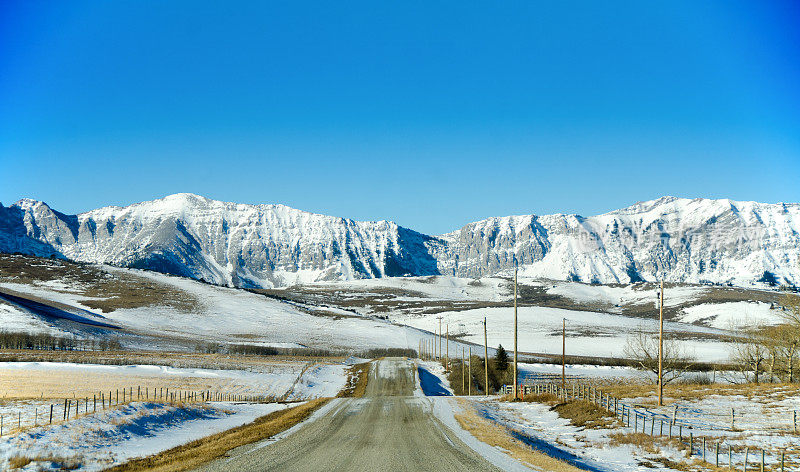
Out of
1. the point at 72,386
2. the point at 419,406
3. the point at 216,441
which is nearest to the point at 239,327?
the point at 72,386

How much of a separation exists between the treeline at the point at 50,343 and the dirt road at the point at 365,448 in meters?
106

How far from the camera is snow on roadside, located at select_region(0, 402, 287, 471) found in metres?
20.1

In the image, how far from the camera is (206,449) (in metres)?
22.8

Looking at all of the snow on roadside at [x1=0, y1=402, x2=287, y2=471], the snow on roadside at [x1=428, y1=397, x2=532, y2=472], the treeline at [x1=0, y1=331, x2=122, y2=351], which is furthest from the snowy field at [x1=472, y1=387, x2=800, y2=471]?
the treeline at [x1=0, y1=331, x2=122, y2=351]

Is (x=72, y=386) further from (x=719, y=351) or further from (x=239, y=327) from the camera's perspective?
(x=719, y=351)

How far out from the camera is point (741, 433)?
83.0 ft

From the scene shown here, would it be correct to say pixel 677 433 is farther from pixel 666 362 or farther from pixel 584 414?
pixel 666 362

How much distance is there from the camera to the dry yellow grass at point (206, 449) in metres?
19.8

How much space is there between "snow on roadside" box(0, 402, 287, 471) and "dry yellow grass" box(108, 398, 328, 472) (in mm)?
716

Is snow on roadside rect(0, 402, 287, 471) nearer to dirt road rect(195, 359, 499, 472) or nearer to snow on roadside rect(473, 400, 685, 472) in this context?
dirt road rect(195, 359, 499, 472)

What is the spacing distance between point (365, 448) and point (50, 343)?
123 metres

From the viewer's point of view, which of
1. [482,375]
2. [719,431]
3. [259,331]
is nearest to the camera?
[719,431]

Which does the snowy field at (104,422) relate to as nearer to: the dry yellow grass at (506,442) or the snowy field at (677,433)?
the dry yellow grass at (506,442)

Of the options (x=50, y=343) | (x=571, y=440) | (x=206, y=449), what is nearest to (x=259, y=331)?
(x=50, y=343)
